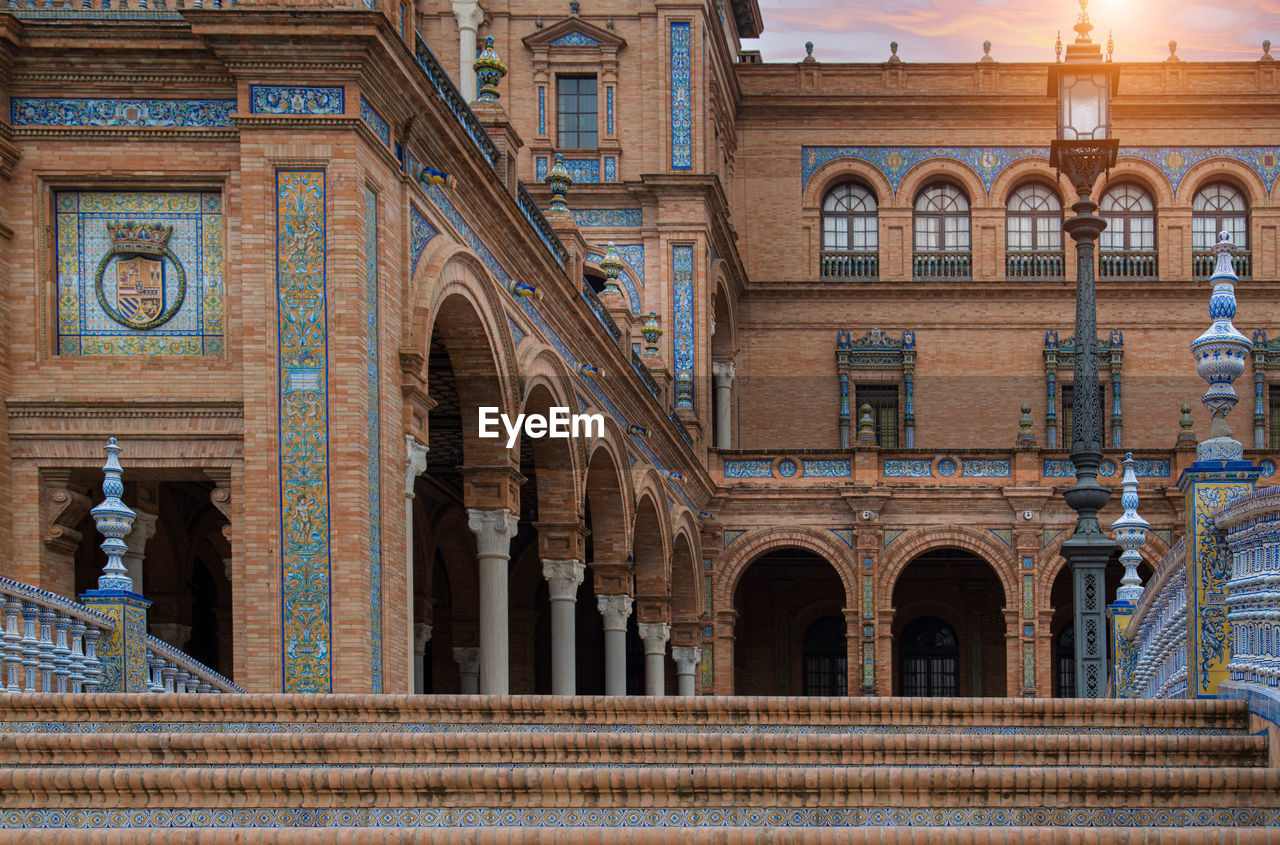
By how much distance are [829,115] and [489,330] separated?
82.0ft

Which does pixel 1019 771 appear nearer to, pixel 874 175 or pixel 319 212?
pixel 319 212

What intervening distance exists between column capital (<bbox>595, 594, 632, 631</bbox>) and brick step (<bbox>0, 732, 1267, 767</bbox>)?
1848 centimetres

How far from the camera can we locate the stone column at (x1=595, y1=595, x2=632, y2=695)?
86.7 ft

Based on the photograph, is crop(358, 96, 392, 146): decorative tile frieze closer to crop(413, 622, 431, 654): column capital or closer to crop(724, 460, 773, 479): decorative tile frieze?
crop(413, 622, 431, 654): column capital

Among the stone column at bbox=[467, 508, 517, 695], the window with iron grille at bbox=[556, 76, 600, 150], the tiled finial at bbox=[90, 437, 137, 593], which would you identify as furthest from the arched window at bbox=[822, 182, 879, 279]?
the tiled finial at bbox=[90, 437, 137, 593]

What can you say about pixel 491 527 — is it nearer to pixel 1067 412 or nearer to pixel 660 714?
pixel 660 714

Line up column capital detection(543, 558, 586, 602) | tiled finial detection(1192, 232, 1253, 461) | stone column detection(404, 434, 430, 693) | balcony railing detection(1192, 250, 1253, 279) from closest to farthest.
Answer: tiled finial detection(1192, 232, 1253, 461), stone column detection(404, 434, 430, 693), column capital detection(543, 558, 586, 602), balcony railing detection(1192, 250, 1253, 279)

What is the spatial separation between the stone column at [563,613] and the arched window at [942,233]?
19.7 meters

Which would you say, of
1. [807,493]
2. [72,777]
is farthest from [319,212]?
[807,493]

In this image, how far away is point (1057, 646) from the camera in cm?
3956

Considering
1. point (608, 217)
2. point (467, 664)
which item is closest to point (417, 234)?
point (467, 664)

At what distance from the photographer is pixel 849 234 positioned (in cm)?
4141

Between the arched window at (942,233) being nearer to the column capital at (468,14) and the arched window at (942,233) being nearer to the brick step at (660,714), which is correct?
the column capital at (468,14)

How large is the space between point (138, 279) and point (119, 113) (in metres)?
1.26
